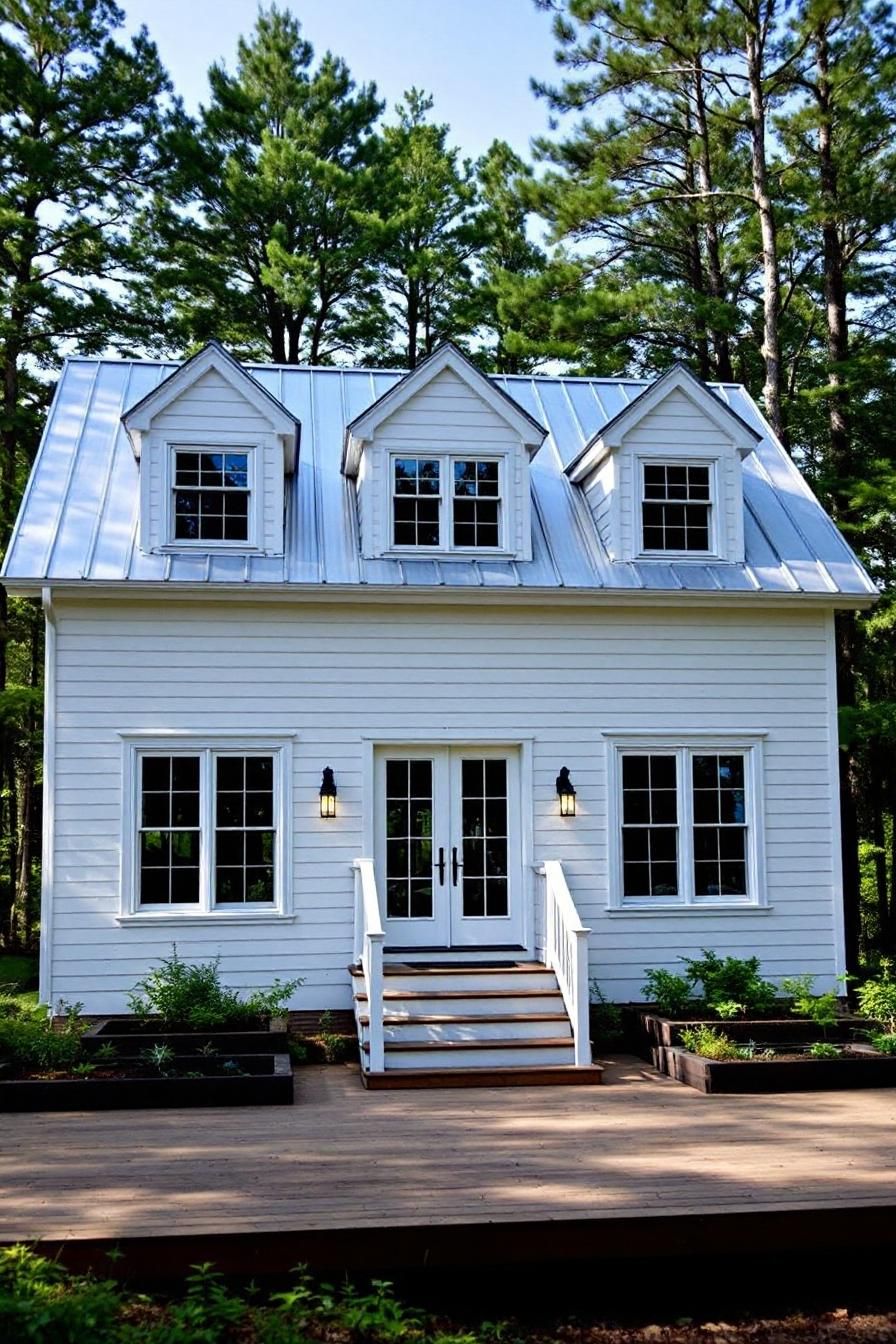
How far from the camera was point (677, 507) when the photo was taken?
12562mm

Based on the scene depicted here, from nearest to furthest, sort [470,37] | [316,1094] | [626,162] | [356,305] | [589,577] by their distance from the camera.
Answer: [316,1094] < [589,577] < [470,37] < [626,162] < [356,305]

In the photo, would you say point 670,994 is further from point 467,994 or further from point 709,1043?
point 467,994

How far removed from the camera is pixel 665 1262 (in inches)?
231

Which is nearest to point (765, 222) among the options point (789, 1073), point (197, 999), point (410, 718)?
point (410, 718)

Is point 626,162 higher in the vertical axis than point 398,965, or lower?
higher

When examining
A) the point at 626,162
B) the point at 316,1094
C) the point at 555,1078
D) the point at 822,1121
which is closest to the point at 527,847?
the point at 555,1078

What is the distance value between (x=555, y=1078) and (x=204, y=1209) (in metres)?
4.30

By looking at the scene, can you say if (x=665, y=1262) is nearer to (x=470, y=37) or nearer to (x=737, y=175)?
(x=470, y=37)

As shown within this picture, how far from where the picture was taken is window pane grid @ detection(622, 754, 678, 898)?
11.7 meters

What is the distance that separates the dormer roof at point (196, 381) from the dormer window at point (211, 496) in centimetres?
43


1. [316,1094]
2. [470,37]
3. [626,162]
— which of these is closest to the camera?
[316,1094]

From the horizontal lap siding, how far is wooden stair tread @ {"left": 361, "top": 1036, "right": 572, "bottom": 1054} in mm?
1256

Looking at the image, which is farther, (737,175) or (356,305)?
(356,305)

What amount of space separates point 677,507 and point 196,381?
202 inches
